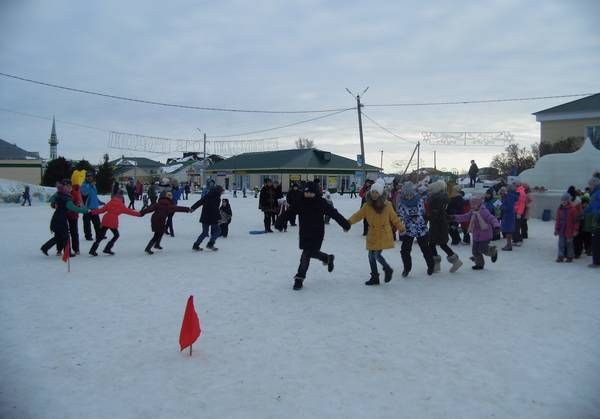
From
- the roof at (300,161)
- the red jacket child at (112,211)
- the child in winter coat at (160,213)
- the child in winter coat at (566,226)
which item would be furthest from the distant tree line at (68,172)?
the child in winter coat at (566,226)

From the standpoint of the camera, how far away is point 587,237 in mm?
11188

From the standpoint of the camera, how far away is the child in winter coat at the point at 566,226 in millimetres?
10297

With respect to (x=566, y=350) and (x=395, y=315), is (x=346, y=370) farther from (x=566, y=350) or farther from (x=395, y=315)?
(x=566, y=350)

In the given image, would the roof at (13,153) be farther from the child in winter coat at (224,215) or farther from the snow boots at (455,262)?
the snow boots at (455,262)

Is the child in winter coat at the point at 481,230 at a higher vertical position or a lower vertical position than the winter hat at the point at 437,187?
lower

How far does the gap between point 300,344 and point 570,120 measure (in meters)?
42.5

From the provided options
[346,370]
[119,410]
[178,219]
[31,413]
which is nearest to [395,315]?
[346,370]

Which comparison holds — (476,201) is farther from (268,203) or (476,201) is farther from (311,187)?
(268,203)

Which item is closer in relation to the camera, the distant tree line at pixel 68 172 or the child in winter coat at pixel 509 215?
the child in winter coat at pixel 509 215

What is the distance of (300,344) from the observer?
5301mm

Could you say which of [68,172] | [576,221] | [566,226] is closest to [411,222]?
[566,226]

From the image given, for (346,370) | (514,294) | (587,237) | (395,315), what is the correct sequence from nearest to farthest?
(346,370), (395,315), (514,294), (587,237)

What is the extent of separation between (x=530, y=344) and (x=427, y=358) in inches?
52.1

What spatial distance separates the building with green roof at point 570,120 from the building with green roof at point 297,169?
87.6 feet
